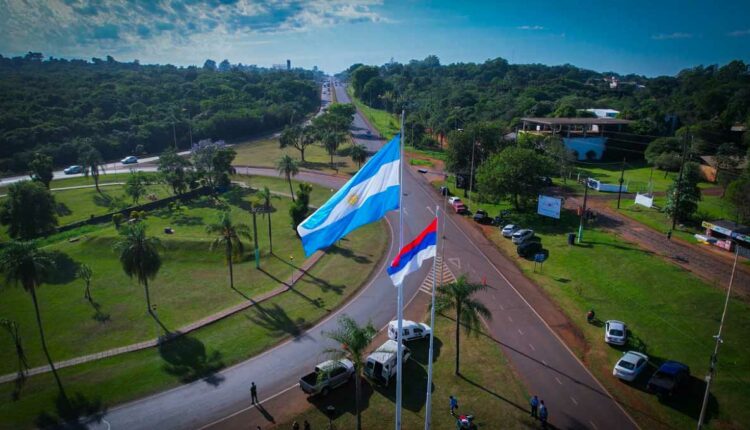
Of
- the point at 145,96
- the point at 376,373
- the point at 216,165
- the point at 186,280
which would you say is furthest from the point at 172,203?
the point at 145,96

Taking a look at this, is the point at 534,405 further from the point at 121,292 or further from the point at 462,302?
the point at 121,292

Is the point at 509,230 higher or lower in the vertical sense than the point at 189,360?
higher

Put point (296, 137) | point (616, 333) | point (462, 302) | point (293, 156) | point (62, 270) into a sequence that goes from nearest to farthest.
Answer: point (462, 302), point (616, 333), point (62, 270), point (296, 137), point (293, 156)

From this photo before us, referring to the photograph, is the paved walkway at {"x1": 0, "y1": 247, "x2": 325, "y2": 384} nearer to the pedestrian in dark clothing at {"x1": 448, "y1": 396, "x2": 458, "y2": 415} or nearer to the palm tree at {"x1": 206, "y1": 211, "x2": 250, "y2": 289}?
the palm tree at {"x1": 206, "y1": 211, "x2": 250, "y2": 289}

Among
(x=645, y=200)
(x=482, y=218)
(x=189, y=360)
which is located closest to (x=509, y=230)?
(x=482, y=218)

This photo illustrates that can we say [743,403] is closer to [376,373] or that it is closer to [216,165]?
[376,373]

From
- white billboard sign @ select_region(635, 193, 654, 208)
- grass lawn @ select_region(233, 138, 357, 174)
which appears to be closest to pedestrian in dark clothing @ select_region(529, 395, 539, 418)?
white billboard sign @ select_region(635, 193, 654, 208)
